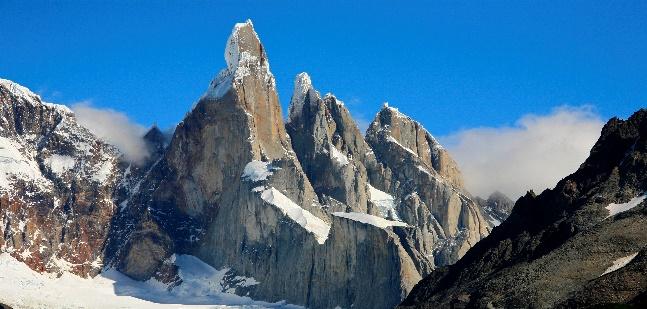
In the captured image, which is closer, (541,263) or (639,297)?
(639,297)

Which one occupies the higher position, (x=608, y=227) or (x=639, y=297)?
(x=608, y=227)

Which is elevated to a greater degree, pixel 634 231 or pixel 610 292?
pixel 634 231

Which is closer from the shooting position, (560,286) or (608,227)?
(560,286)

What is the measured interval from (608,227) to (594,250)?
22.2ft

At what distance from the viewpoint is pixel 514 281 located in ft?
632

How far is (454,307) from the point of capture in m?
194

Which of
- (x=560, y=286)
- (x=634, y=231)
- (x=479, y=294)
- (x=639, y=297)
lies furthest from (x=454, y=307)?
(x=639, y=297)

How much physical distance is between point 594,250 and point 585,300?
25.9 m

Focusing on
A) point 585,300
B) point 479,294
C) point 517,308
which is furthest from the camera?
point 479,294

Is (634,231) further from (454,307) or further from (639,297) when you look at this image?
(639,297)

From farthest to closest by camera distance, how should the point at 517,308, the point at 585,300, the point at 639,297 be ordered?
the point at 517,308 < the point at 585,300 < the point at 639,297

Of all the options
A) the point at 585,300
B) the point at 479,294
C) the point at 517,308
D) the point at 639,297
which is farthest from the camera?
the point at 479,294

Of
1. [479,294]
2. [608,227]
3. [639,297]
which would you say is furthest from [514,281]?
[639,297]

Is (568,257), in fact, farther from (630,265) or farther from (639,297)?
(639,297)
